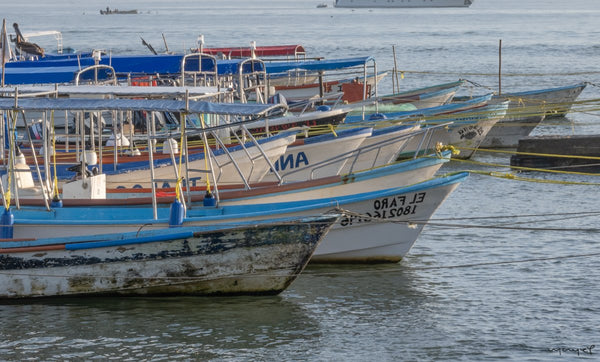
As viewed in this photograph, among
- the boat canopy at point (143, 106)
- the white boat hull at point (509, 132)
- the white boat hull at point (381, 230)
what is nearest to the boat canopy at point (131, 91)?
the boat canopy at point (143, 106)

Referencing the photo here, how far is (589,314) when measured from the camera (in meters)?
12.8

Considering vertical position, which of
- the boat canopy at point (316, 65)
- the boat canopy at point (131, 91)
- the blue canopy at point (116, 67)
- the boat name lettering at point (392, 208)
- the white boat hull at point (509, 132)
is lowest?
the boat name lettering at point (392, 208)

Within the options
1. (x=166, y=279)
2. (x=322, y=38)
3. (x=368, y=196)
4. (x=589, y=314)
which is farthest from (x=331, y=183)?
(x=322, y=38)

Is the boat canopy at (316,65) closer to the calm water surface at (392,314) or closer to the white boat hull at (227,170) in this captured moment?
the white boat hull at (227,170)

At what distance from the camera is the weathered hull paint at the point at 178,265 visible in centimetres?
1267

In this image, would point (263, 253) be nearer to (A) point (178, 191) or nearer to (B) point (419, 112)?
(A) point (178, 191)

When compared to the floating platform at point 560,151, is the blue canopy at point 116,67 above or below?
above

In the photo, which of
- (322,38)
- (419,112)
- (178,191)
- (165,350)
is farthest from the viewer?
(322,38)

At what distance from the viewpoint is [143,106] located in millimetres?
13047

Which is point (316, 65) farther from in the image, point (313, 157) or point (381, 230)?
point (381, 230)

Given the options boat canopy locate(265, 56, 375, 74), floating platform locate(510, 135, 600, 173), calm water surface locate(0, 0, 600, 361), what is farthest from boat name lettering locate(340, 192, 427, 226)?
boat canopy locate(265, 56, 375, 74)

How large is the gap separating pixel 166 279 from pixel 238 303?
0.98 metres

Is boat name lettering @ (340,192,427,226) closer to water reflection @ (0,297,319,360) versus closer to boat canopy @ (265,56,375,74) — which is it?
water reflection @ (0,297,319,360)

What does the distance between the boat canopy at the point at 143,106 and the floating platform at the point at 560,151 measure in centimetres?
1131
